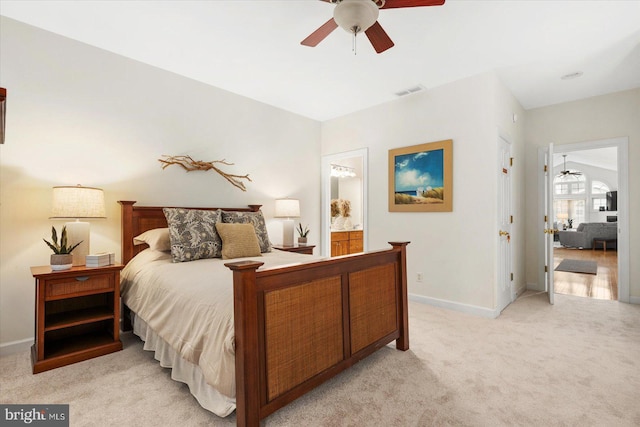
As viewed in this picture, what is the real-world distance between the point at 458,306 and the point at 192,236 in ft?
9.84

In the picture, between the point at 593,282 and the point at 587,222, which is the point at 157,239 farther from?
the point at 587,222

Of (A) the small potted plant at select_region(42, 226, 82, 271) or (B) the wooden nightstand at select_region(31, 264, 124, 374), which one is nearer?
(B) the wooden nightstand at select_region(31, 264, 124, 374)

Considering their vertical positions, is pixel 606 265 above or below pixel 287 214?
below

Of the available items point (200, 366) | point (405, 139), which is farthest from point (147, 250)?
point (405, 139)

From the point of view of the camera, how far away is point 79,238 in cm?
259

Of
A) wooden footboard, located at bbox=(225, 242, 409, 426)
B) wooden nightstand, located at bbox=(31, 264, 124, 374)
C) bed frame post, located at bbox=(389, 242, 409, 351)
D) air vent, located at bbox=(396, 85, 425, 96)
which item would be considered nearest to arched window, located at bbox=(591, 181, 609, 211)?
air vent, located at bbox=(396, 85, 425, 96)

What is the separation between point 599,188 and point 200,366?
14.1 m

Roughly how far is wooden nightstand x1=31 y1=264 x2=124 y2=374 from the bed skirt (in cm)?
42

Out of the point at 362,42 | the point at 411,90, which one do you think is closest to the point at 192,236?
the point at 362,42

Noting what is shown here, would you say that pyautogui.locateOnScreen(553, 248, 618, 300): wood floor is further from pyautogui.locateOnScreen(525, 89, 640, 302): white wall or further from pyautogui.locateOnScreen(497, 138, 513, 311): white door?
pyautogui.locateOnScreen(497, 138, 513, 311): white door

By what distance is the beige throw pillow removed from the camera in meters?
2.90

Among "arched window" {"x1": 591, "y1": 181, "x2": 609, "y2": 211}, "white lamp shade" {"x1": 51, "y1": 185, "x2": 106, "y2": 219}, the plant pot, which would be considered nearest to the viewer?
the plant pot

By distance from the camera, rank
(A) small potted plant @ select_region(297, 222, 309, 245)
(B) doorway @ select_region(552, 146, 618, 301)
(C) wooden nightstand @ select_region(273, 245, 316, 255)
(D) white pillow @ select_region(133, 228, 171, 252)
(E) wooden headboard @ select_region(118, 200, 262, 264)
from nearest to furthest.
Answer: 1. (D) white pillow @ select_region(133, 228, 171, 252)
2. (E) wooden headboard @ select_region(118, 200, 262, 264)
3. (C) wooden nightstand @ select_region(273, 245, 316, 255)
4. (A) small potted plant @ select_region(297, 222, 309, 245)
5. (B) doorway @ select_region(552, 146, 618, 301)

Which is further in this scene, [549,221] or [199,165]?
[549,221]
